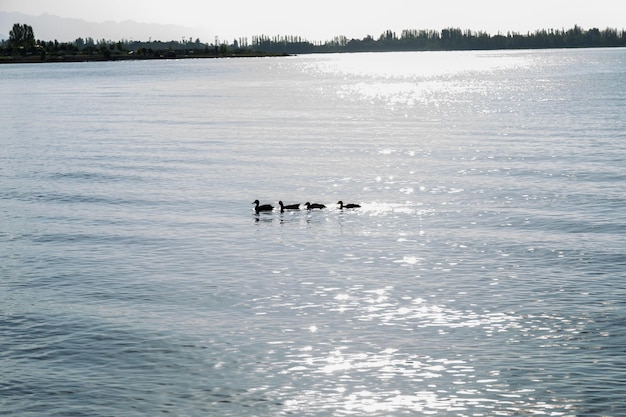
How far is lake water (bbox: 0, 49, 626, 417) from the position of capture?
87.8 ft

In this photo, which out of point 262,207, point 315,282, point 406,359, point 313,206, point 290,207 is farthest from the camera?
point 290,207

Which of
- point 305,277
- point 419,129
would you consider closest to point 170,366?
point 305,277

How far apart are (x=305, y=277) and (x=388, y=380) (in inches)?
485

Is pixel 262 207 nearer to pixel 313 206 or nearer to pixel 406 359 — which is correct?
pixel 313 206

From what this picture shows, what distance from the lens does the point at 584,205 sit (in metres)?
52.8

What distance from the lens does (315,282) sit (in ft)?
125

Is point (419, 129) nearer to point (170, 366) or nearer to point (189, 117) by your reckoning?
point (189, 117)

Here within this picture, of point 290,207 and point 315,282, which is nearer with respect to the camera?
point 315,282

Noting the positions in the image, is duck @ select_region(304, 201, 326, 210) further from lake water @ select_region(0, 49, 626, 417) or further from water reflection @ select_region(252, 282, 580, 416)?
water reflection @ select_region(252, 282, 580, 416)

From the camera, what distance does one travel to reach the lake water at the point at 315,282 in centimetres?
2675

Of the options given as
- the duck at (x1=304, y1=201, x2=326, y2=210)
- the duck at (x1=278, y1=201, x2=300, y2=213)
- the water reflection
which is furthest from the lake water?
the duck at (x1=278, y1=201, x2=300, y2=213)

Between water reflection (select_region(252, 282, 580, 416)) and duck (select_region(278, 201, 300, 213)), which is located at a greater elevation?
duck (select_region(278, 201, 300, 213))

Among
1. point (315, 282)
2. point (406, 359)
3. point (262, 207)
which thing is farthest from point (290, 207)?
point (406, 359)

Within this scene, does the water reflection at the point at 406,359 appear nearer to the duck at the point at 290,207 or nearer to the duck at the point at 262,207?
the duck at the point at 262,207
